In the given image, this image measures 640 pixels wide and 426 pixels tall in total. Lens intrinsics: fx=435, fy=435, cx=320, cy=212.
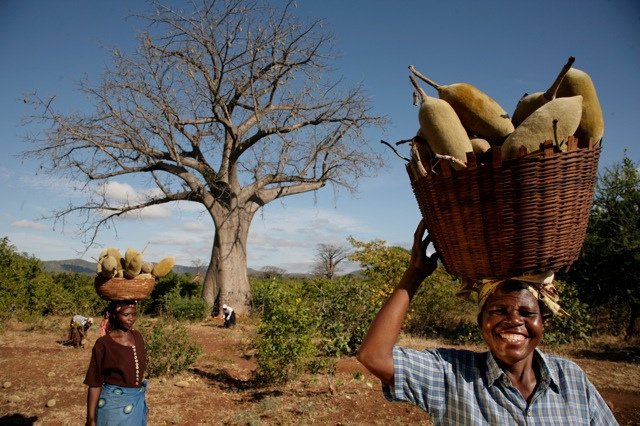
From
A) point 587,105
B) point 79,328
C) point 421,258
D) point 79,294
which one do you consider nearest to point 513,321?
point 421,258

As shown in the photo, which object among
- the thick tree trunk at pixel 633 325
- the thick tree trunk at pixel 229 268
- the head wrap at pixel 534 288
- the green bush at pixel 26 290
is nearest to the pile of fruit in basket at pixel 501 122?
the head wrap at pixel 534 288

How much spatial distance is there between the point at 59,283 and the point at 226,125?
6.94 meters

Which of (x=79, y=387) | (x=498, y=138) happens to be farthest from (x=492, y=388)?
(x=79, y=387)

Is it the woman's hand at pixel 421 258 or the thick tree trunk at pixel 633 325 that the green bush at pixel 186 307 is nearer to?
the thick tree trunk at pixel 633 325

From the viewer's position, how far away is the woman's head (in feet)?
4.52

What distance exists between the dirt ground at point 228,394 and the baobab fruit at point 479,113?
12.9ft

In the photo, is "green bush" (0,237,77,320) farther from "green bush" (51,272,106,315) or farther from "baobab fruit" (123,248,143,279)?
"baobab fruit" (123,248,143,279)

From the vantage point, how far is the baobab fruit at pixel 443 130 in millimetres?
1241

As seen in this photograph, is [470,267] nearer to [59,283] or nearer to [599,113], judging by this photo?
[599,113]

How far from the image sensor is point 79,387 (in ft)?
18.8

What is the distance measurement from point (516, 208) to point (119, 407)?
277cm

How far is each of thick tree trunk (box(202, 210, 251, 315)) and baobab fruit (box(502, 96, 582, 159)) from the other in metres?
13.7

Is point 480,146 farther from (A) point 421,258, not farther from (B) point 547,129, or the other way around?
(A) point 421,258

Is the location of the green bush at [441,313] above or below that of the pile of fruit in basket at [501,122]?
below
